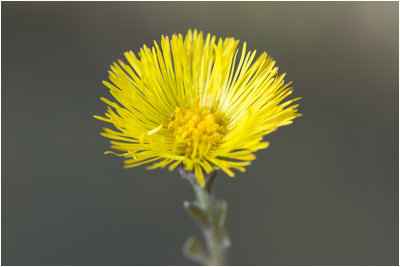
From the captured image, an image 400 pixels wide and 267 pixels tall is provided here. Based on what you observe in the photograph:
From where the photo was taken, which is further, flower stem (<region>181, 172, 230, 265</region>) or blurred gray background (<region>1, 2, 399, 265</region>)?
blurred gray background (<region>1, 2, 399, 265</region>)

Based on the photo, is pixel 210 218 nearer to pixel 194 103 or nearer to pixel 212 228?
pixel 212 228

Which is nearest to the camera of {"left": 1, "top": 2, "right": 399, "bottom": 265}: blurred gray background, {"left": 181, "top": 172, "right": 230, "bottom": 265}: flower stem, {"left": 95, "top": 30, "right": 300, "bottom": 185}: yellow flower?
{"left": 95, "top": 30, "right": 300, "bottom": 185}: yellow flower

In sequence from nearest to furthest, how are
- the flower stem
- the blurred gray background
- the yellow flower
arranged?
the yellow flower → the flower stem → the blurred gray background

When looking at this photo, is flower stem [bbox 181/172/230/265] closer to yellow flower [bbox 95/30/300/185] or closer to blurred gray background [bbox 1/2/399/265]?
yellow flower [bbox 95/30/300/185]

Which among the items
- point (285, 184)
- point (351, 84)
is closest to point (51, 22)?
point (285, 184)

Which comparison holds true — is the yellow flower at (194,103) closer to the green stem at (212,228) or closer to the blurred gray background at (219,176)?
the green stem at (212,228)

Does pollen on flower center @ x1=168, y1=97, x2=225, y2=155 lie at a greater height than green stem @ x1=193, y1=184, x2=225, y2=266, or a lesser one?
greater

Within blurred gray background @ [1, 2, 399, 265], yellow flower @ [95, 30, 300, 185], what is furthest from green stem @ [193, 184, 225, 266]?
blurred gray background @ [1, 2, 399, 265]
